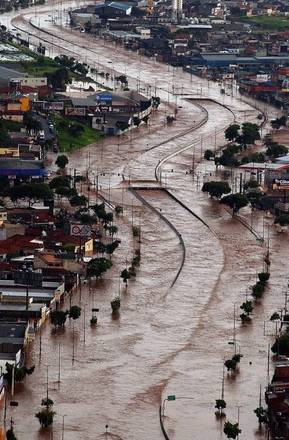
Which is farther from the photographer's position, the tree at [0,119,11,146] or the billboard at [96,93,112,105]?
the billboard at [96,93,112,105]

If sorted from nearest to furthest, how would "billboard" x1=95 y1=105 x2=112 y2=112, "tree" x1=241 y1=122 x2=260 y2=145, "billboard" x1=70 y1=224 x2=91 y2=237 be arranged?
"billboard" x1=70 y1=224 x2=91 y2=237 → "tree" x1=241 y1=122 x2=260 y2=145 → "billboard" x1=95 y1=105 x2=112 y2=112

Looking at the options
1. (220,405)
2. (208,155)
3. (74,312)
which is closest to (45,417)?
(220,405)

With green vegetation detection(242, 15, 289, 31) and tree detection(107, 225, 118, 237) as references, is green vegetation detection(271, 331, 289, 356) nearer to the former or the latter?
tree detection(107, 225, 118, 237)

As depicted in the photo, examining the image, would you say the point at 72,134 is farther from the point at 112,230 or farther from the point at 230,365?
the point at 230,365

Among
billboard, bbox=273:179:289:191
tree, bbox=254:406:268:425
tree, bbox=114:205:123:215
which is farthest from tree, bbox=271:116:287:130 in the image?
tree, bbox=254:406:268:425

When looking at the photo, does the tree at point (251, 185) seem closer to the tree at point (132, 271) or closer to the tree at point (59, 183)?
the tree at point (59, 183)

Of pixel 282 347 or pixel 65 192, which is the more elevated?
pixel 282 347

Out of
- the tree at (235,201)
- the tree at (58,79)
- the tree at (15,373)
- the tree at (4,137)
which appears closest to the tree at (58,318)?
the tree at (15,373)
